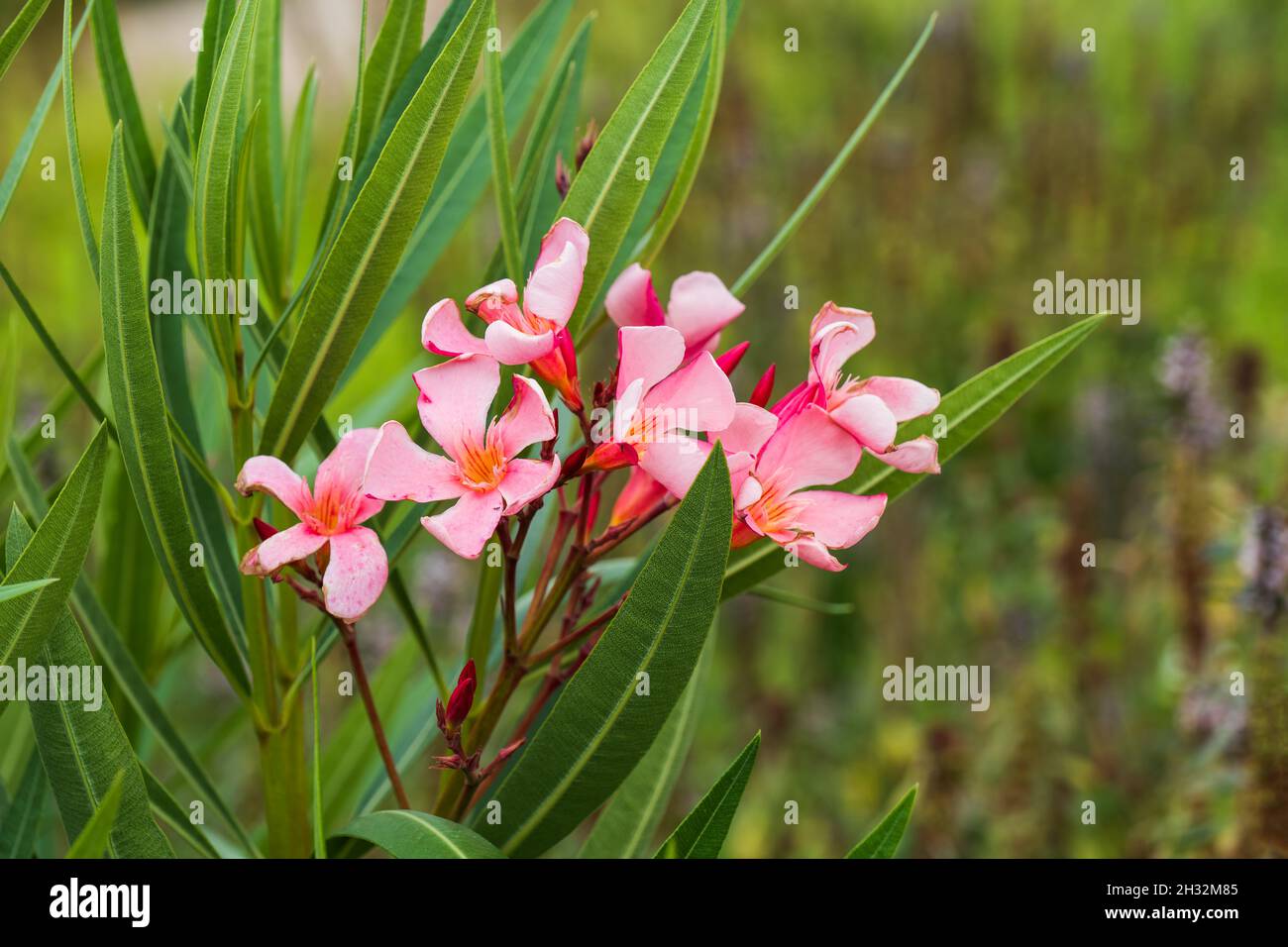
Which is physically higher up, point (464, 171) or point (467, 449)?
point (464, 171)

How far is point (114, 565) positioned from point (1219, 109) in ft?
8.72

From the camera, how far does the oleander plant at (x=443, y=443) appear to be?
0.44m

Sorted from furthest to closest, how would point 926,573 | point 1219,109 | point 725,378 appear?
point 1219,109 → point 926,573 → point 725,378

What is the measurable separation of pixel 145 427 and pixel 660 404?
0.69ft

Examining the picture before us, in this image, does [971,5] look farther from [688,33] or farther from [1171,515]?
[688,33]

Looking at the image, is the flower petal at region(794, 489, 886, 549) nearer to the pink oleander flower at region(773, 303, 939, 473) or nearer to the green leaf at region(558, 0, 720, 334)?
the pink oleander flower at region(773, 303, 939, 473)

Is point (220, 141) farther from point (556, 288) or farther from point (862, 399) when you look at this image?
point (862, 399)

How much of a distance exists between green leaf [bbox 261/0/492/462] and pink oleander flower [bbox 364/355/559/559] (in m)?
0.07

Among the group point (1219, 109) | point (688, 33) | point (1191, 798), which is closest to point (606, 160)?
point (688, 33)

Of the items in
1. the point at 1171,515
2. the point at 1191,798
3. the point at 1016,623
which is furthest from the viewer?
the point at 1016,623

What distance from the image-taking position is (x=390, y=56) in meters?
0.57

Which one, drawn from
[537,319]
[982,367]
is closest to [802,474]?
[537,319]
